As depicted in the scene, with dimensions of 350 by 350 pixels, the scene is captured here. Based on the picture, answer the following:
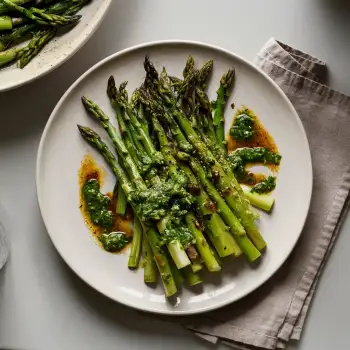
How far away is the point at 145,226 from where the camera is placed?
2.06m

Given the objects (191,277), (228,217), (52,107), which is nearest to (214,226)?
(228,217)

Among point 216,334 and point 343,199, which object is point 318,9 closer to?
point 343,199

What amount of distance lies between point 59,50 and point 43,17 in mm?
132

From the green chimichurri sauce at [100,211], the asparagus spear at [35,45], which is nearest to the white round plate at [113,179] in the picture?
the green chimichurri sauce at [100,211]

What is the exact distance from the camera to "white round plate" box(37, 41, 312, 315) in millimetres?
2115

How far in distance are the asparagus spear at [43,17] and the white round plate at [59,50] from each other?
33 millimetres

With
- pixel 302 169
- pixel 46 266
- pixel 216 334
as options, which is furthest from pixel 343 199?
pixel 46 266

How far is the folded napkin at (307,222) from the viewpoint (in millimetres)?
2160

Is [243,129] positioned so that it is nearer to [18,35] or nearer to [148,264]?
[148,264]

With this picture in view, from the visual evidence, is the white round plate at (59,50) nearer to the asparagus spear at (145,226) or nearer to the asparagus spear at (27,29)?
the asparagus spear at (27,29)

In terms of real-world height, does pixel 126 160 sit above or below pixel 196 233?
above

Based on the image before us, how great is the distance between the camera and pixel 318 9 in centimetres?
224

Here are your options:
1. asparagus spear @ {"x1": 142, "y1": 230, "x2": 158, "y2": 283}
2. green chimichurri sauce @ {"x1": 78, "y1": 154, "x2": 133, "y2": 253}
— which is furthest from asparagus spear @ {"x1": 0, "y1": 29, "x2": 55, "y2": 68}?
asparagus spear @ {"x1": 142, "y1": 230, "x2": 158, "y2": 283}

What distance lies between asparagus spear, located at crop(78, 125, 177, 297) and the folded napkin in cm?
19
